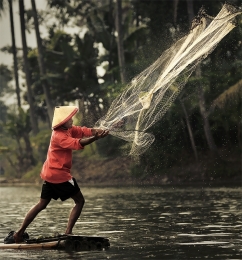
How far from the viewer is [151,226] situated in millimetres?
15609

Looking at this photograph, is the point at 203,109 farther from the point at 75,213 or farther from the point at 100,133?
the point at 100,133

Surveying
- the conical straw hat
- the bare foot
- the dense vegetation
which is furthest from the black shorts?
the dense vegetation

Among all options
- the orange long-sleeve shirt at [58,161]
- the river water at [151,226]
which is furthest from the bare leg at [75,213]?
the river water at [151,226]

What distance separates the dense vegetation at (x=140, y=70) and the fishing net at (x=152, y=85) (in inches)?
684

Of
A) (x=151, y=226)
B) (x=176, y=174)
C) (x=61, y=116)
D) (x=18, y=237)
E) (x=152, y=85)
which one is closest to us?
(x=61, y=116)

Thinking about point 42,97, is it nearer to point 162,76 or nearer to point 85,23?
point 85,23

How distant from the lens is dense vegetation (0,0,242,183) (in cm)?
4066

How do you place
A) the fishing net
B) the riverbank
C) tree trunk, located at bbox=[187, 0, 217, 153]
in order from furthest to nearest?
tree trunk, located at bbox=[187, 0, 217, 153] < the riverbank < the fishing net

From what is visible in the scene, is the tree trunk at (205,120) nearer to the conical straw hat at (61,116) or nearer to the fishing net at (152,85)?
the fishing net at (152,85)

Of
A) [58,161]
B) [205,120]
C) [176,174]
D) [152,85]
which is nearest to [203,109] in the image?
[205,120]

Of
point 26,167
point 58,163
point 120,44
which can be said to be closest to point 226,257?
point 58,163

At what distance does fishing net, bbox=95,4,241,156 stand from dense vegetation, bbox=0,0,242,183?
17380 millimetres

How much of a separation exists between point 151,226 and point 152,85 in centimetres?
259

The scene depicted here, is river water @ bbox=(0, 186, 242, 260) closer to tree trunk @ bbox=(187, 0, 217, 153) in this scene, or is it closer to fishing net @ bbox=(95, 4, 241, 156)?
fishing net @ bbox=(95, 4, 241, 156)
